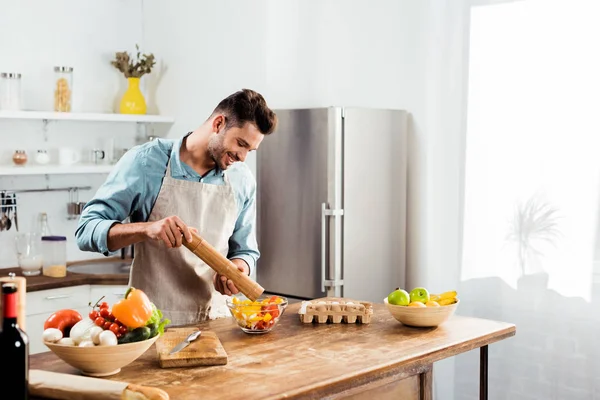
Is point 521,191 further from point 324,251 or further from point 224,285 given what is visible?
point 224,285

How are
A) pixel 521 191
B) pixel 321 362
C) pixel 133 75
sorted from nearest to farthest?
pixel 321 362
pixel 521 191
pixel 133 75

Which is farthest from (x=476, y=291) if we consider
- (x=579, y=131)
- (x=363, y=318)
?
(x=363, y=318)

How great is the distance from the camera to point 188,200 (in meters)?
3.14

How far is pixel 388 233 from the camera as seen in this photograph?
15.0 feet

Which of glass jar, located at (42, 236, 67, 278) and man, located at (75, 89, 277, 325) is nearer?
man, located at (75, 89, 277, 325)

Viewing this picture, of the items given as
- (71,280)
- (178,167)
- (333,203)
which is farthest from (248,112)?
(71,280)

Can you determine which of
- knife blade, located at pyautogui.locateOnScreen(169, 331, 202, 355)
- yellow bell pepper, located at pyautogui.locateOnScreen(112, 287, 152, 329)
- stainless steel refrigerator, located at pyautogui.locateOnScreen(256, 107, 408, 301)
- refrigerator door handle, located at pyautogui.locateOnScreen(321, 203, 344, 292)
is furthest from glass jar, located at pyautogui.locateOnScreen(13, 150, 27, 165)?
yellow bell pepper, located at pyautogui.locateOnScreen(112, 287, 152, 329)

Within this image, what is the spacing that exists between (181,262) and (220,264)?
441 mm

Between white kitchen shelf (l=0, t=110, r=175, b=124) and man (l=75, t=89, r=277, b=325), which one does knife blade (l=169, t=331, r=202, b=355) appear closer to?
man (l=75, t=89, r=277, b=325)

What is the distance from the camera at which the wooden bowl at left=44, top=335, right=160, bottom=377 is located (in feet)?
6.94

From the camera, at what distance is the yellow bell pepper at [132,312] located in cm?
217

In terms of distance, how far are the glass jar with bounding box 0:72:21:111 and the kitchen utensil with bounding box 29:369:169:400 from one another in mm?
3037

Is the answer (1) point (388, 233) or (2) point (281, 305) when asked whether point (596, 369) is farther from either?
(2) point (281, 305)

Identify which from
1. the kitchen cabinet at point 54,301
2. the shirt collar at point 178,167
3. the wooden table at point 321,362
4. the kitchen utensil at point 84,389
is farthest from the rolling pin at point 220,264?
the kitchen cabinet at point 54,301
